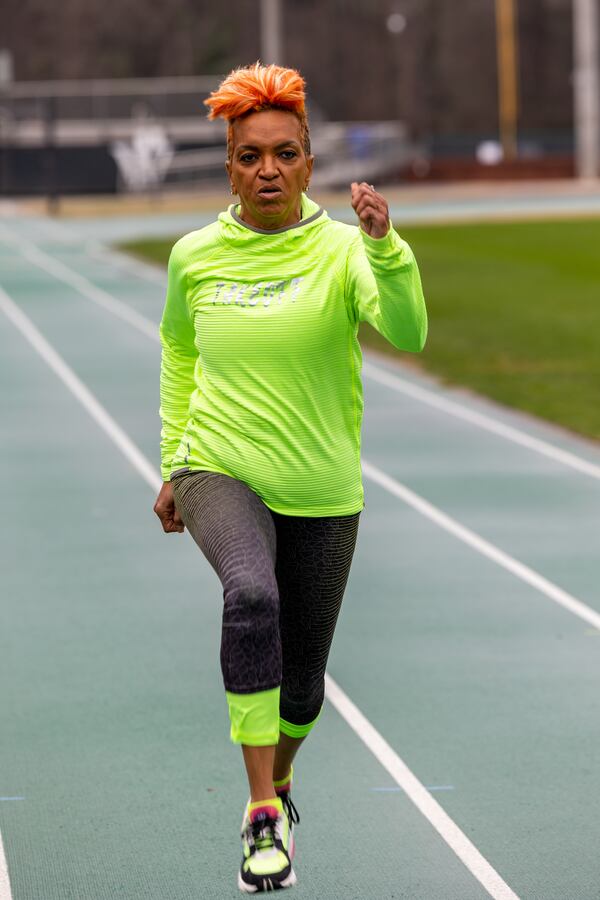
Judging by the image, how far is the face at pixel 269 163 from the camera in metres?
4.26

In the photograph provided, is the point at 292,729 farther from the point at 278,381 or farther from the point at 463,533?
the point at 463,533

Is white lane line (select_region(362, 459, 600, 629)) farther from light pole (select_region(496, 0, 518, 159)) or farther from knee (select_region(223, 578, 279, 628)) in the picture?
light pole (select_region(496, 0, 518, 159))

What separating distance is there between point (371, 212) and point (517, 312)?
19.4 meters

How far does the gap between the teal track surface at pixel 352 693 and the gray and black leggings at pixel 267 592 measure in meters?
0.77

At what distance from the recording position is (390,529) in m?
10.1

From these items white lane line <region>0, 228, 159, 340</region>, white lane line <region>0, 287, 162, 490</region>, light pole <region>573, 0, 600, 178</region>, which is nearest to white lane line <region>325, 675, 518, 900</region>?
white lane line <region>0, 287, 162, 490</region>

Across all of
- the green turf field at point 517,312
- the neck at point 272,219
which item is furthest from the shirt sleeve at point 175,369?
the green turf field at point 517,312

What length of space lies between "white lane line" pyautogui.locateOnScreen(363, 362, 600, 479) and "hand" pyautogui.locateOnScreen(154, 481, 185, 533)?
759cm

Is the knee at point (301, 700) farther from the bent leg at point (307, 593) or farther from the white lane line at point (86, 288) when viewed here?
the white lane line at point (86, 288)

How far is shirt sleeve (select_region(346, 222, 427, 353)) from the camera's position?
4035 mm

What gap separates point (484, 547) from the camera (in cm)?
962

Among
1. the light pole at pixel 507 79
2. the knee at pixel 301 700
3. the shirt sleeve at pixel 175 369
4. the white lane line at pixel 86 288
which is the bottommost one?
the light pole at pixel 507 79

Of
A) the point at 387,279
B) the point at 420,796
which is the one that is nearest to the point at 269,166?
the point at 387,279

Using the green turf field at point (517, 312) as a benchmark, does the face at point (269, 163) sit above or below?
above
